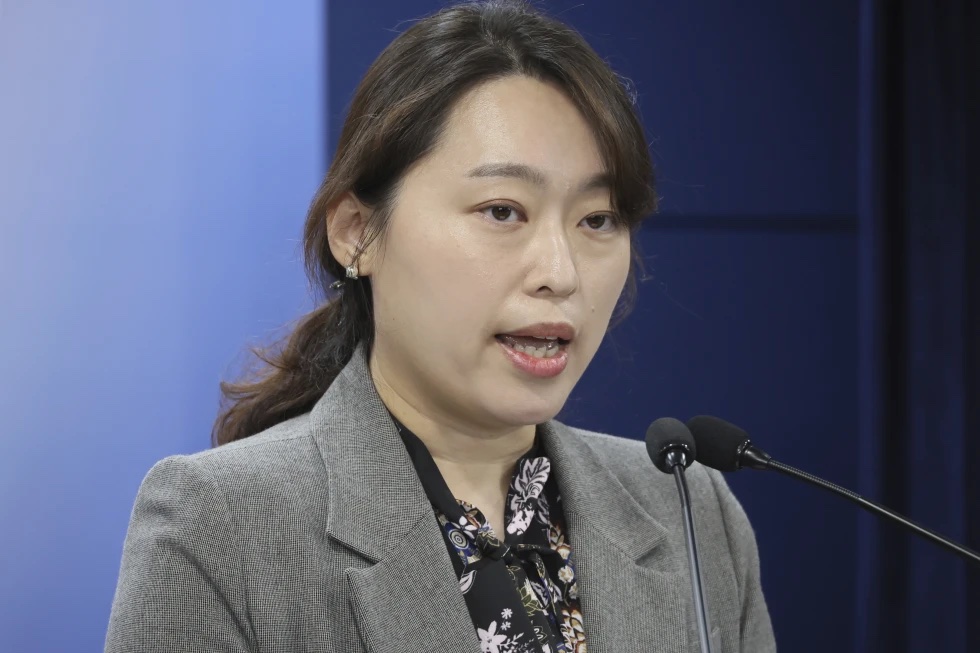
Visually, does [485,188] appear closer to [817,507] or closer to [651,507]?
[651,507]

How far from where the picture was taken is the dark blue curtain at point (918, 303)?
249cm

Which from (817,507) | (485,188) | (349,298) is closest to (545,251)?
(485,188)

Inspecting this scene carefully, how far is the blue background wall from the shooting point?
206cm

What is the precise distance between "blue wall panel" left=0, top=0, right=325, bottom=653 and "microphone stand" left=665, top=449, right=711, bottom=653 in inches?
44.9

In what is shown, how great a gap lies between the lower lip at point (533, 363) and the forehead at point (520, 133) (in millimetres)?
213

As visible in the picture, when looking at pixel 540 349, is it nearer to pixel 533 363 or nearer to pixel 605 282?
pixel 533 363

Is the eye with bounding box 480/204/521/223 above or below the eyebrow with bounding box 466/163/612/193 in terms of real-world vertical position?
below

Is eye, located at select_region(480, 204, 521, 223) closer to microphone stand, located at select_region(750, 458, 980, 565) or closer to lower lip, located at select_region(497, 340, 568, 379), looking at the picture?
lower lip, located at select_region(497, 340, 568, 379)

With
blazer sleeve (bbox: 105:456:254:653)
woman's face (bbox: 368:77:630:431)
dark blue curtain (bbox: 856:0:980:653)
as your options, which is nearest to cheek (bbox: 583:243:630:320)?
woman's face (bbox: 368:77:630:431)

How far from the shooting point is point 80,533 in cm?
208

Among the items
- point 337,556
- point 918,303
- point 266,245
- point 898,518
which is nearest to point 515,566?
point 337,556

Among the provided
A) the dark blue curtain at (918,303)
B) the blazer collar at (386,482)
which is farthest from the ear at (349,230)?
the dark blue curtain at (918,303)

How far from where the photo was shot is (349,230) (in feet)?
4.90

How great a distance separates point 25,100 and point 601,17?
130 cm
